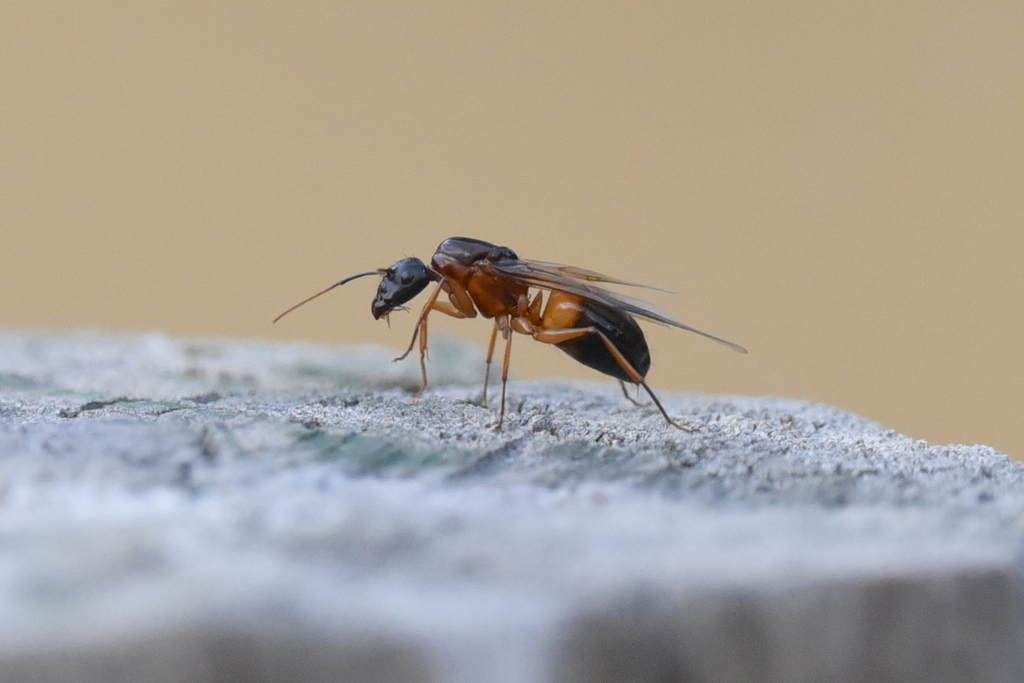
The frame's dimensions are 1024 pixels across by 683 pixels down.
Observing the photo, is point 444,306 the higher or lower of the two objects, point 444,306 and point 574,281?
the lower

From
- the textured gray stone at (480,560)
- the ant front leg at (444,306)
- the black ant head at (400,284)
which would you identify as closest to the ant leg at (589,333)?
the ant front leg at (444,306)

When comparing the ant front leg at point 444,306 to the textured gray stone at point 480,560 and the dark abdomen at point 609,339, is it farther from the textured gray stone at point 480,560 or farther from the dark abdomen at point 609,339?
the textured gray stone at point 480,560

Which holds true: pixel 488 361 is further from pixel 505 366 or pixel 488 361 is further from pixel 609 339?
pixel 609 339

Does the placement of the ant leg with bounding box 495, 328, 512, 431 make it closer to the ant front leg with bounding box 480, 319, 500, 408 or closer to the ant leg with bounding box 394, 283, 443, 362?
the ant front leg with bounding box 480, 319, 500, 408

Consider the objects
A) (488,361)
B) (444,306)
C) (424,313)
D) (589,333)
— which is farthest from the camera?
(444,306)

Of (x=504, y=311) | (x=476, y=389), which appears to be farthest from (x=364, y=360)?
(x=476, y=389)

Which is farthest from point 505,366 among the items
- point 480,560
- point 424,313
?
point 480,560

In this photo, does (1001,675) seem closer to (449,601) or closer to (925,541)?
(925,541)
